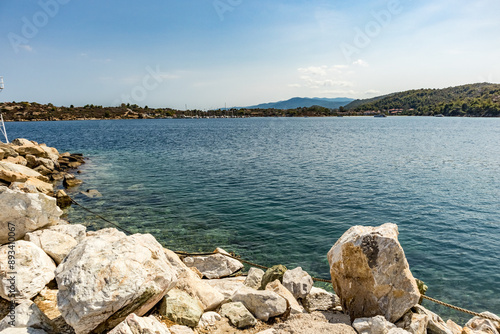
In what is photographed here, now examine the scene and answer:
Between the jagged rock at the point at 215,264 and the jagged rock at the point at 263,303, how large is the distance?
157 inches

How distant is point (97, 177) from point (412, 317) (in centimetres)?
3197

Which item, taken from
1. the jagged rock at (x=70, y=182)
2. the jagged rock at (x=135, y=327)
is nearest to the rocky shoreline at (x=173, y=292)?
the jagged rock at (x=135, y=327)

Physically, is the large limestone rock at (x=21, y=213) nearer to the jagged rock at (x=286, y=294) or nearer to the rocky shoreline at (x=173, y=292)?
the rocky shoreline at (x=173, y=292)

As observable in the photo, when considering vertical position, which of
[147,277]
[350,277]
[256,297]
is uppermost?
[147,277]

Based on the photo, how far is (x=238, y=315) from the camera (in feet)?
23.8

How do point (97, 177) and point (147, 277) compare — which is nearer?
point (147, 277)

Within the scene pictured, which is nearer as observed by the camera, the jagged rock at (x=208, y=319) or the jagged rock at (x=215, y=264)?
the jagged rock at (x=208, y=319)

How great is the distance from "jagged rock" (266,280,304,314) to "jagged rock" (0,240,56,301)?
20.0 ft

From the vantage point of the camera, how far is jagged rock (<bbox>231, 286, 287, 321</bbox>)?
7527 mm

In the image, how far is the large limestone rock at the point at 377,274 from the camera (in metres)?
7.21

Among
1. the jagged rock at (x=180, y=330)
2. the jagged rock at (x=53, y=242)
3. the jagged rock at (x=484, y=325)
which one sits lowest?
the jagged rock at (x=484, y=325)

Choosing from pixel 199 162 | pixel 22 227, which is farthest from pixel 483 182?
pixel 22 227

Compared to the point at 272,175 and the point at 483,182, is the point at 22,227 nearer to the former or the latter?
the point at 272,175

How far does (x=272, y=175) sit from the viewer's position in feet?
99.9
